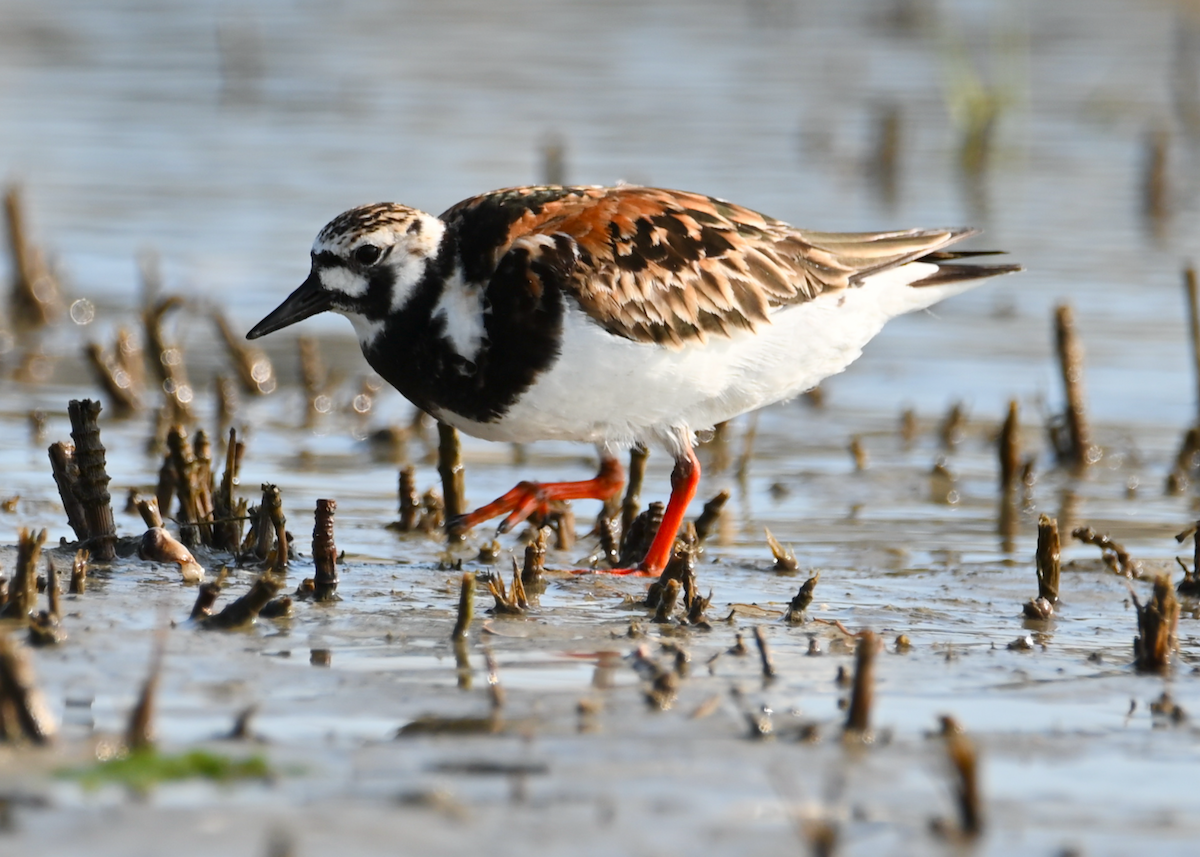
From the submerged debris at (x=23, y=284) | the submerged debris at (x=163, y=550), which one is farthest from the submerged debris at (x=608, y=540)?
the submerged debris at (x=23, y=284)

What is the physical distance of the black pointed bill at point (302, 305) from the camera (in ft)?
19.3

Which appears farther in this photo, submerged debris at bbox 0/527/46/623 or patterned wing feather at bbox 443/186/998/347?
patterned wing feather at bbox 443/186/998/347

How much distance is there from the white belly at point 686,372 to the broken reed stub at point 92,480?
112 centimetres

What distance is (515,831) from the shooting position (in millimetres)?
3361

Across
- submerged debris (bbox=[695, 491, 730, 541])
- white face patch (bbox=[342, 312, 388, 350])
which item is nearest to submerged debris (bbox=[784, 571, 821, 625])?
submerged debris (bbox=[695, 491, 730, 541])

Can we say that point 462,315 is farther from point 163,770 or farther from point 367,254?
point 163,770

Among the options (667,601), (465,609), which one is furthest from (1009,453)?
(465,609)

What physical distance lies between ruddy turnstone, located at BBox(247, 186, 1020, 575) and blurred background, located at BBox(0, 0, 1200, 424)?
3.31 m

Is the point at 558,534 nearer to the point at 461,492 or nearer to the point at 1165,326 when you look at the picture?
the point at 461,492

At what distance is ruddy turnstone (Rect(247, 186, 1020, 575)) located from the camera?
5586 millimetres

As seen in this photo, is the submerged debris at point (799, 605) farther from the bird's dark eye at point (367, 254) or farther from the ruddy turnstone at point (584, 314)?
the bird's dark eye at point (367, 254)

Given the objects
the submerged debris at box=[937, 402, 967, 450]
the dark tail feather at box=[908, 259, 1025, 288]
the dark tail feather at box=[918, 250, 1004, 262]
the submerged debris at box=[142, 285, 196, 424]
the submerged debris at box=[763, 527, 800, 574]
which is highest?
the dark tail feather at box=[918, 250, 1004, 262]

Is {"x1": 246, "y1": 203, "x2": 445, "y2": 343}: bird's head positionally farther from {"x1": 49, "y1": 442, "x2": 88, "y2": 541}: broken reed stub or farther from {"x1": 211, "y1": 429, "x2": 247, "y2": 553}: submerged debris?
{"x1": 49, "y1": 442, "x2": 88, "y2": 541}: broken reed stub

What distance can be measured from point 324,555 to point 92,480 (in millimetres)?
806
